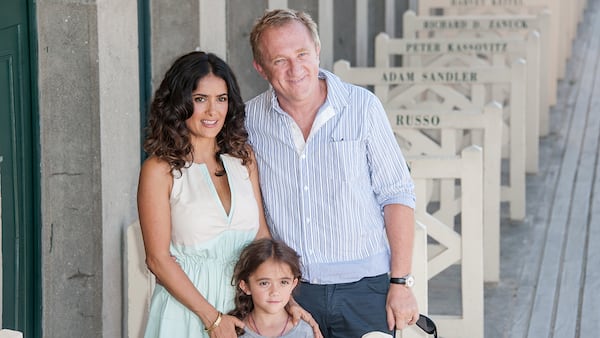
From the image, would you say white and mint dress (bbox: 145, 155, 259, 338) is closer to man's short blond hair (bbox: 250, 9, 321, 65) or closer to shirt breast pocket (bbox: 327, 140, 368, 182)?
shirt breast pocket (bbox: 327, 140, 368, 182)

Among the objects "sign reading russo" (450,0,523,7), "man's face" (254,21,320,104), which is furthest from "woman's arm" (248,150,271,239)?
"sign reading russo" (450,0,523,7)

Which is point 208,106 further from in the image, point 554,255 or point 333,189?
point 554,255

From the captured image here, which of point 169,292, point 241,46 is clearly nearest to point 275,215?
point 169,292

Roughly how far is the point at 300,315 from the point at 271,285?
133mm

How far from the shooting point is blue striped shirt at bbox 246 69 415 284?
3814 mm

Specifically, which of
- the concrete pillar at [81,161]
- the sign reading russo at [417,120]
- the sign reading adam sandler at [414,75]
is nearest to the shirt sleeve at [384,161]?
the concrete pillar at [81,161]

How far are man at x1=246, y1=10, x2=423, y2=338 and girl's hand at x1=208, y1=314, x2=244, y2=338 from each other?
0.25 m

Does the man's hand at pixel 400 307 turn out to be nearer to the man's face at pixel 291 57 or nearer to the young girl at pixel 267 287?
the young girl at pixel 267 287

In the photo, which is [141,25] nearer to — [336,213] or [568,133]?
[336,213]

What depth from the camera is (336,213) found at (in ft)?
12.6

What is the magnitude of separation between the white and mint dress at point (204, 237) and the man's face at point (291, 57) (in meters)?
0.27

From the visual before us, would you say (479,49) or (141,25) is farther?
(479,49)

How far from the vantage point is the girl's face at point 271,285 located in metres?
3.72

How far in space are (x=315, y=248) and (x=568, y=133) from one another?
7.59 meters
